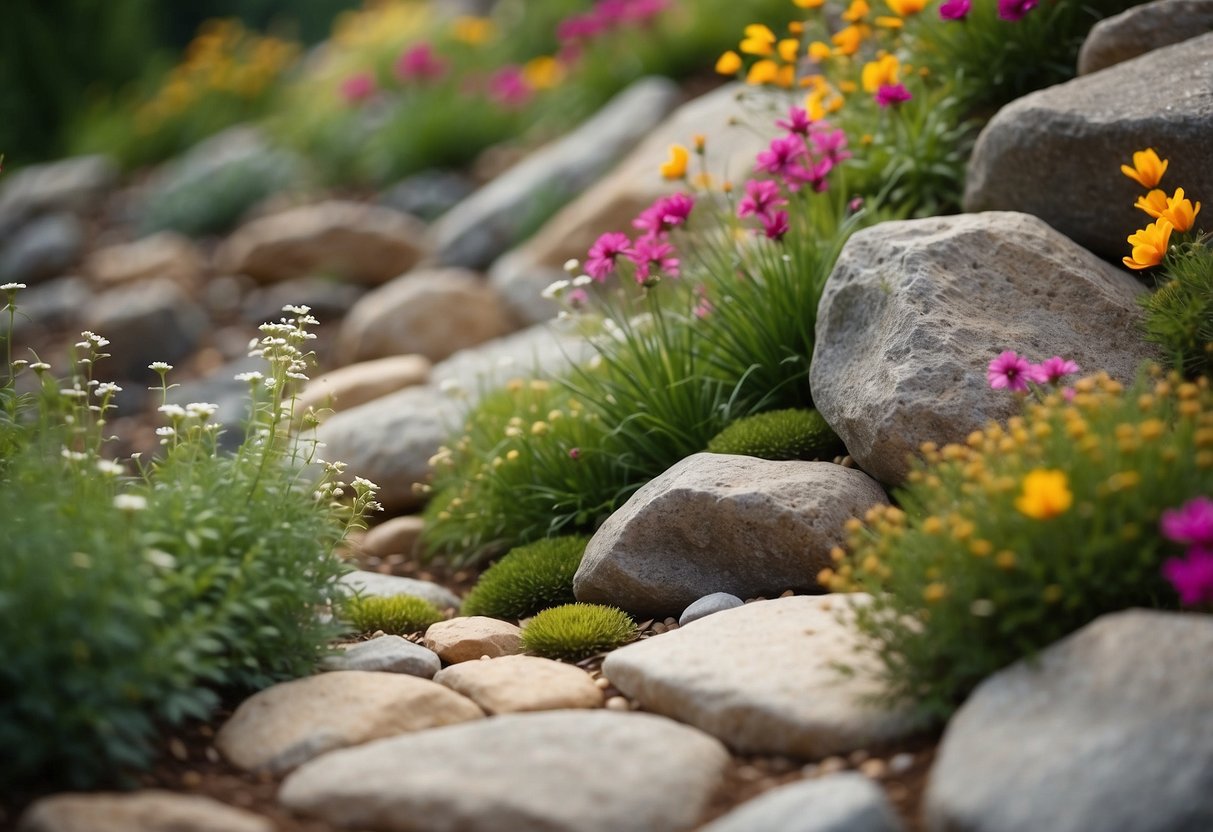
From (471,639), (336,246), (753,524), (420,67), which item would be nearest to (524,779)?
(471,639)

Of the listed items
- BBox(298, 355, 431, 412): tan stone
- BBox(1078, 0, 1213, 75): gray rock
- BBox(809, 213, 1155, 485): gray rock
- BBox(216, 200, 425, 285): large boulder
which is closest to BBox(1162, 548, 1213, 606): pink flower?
BBox(809, 213, 1155, 485): gray rock

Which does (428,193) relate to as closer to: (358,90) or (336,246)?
(336,246)

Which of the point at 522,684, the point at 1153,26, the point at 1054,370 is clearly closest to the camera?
the point at 1054,370

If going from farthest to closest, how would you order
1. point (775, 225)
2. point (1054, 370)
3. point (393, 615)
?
point (775, 225) → point (393, 615) → point (1054, 370)

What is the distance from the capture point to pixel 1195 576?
232cm

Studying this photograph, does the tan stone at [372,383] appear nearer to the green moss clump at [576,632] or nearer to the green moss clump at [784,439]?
the green moss clump at [784,439]

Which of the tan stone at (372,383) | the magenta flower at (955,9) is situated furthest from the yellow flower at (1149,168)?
the tan stone at (372,383)

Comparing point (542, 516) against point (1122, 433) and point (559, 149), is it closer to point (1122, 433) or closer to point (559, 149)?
point (1122, 433)

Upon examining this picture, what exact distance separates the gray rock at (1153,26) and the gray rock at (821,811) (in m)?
3.39

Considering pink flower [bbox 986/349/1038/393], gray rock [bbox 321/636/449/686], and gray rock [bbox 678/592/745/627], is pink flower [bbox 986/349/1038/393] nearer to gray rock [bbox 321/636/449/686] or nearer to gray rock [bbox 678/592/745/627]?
gray rock [bbox 678/592/745/627]

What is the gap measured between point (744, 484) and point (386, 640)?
1.19 m

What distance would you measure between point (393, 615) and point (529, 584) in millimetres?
492

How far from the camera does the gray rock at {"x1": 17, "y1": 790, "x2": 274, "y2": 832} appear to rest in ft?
7.44

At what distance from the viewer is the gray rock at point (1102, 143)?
3793 millimetres
